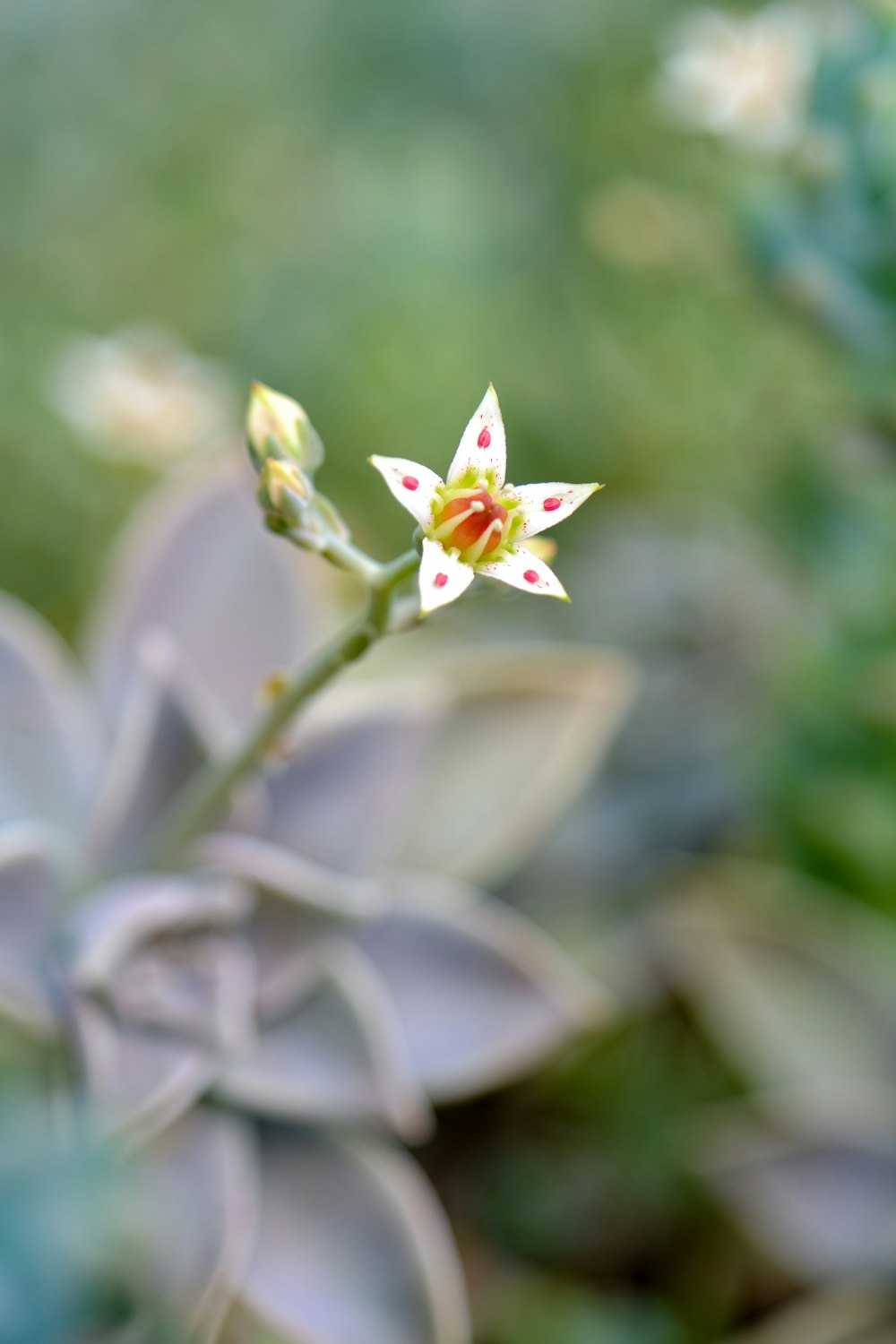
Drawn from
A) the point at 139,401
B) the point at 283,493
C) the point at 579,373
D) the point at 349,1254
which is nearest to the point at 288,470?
the point at 283,493

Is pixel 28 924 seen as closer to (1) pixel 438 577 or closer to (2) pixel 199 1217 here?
(2) pixel 199 1217

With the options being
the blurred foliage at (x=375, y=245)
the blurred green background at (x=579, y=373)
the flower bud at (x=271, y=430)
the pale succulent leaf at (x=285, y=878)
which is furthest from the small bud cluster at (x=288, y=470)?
the blurred foliage at (x=375, y=245)

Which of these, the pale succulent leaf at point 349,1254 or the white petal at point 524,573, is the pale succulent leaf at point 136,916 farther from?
the white petal at point 524,573

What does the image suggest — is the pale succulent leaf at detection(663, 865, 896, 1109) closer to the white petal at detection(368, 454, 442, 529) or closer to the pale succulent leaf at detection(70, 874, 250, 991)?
the pale succulent leaf at detection(70, 874, 250, 991)

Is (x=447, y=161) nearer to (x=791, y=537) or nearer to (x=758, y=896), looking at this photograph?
(x=791, y=537)

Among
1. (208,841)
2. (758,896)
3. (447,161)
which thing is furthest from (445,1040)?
(447,161)

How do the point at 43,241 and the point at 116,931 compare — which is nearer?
the point at 116,931
